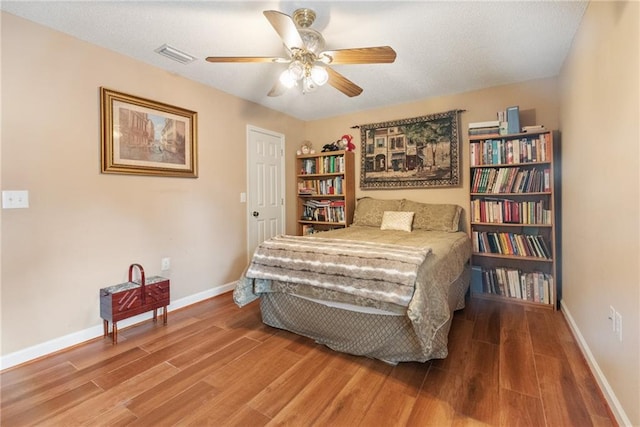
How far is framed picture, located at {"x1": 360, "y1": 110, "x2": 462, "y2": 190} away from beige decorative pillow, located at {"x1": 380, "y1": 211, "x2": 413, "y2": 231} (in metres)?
0.53

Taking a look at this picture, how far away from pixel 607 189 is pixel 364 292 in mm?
Result: 1409

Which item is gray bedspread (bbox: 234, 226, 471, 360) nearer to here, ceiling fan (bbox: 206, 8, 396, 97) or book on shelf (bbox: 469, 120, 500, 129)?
book on shelf (bbox: 469, 120, 500, 129)

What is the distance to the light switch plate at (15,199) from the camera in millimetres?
1831

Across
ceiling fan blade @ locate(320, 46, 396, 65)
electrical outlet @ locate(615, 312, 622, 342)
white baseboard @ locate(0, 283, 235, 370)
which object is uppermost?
ceiling fan blade @ locate(320, 46, 396, 65)

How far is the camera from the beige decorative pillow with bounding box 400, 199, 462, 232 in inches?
123

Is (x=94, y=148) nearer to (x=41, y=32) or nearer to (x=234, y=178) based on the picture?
(x=41, y=32)

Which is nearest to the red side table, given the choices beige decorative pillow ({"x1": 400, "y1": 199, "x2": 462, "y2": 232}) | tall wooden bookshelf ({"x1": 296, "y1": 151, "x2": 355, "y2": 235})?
tall wooden bookshelf ({"x1": 296, "y1": 151, "x2": 355, "y2": 235})

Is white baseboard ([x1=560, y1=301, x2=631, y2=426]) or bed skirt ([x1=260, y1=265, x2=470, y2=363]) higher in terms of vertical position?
bed skirt ([x1=260, y1=265, x2=470, y2=363])

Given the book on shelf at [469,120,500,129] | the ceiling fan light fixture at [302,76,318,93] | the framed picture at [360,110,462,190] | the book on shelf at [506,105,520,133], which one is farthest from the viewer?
the framed picture at [360,110,462,190]

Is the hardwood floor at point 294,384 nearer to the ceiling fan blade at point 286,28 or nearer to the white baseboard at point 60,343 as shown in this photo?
the white baseboard at point 60,343

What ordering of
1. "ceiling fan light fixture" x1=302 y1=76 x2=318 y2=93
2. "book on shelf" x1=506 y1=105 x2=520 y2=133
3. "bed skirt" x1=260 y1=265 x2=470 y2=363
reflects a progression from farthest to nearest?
1. "book on shelf" x1=506 y1=105 x2=520 y2=133
2. "ceiling fan light fixture" x1=302 y1=76 x2=318 y2=93
3. "bed skirt" x1=260 y1=265 x2=470 y2=363

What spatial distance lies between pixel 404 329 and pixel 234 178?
8.19ft

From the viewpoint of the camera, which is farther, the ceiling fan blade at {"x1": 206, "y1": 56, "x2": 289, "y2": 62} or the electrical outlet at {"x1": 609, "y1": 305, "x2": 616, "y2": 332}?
the ceiling fan blade at {"x1": 206, "y1": 56, "x2": 289, "y2": 62}

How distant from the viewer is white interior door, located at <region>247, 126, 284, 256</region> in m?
3.59
